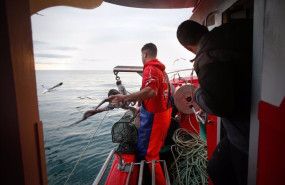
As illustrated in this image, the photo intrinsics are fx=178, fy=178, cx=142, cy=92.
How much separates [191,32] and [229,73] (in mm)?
555

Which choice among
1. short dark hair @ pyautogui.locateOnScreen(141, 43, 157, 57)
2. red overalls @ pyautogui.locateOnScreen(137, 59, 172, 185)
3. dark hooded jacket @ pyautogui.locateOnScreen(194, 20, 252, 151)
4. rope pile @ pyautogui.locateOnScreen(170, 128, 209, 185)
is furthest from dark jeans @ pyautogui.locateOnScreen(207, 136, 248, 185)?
short dark hair @ pyautogui.locateOnScreen(141, 43, 157, 57)

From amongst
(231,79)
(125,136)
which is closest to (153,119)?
(125,136)

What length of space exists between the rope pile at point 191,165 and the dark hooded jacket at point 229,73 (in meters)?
1.98

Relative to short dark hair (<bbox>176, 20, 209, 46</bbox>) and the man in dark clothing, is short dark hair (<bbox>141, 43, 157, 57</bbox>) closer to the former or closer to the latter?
short dark hair (<bbox>176, 20, 209, 46</bbox>)

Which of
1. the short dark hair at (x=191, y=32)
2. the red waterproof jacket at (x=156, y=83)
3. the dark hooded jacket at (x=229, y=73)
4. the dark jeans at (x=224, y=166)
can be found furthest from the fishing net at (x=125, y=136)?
the dark hooded jacket at (x=229, y=73)

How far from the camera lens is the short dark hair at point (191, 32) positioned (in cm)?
149

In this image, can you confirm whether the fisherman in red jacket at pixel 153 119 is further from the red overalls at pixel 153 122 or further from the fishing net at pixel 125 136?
the fishing net at pixel 125 136

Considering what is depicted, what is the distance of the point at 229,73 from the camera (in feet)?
3.70

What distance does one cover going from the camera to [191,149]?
3.65 metres
